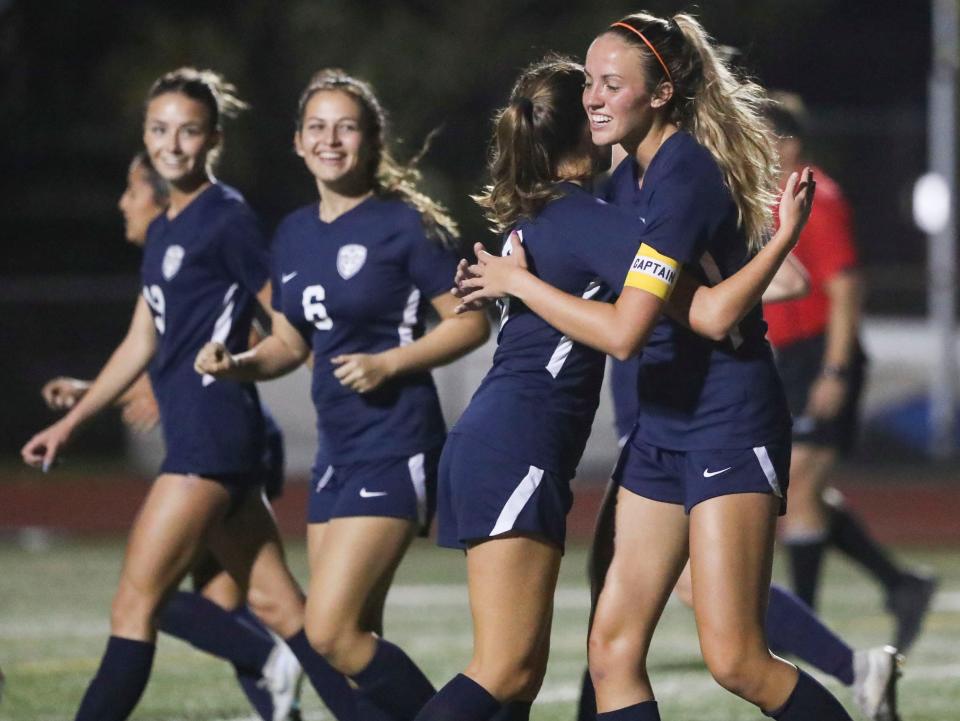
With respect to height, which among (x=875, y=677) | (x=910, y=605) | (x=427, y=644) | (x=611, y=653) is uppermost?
(x=611, y=653)

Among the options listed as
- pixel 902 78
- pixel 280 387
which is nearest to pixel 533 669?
pixel 280 387

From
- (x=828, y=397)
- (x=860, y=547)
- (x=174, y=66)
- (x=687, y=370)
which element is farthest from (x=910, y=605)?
(x=174, y=66)

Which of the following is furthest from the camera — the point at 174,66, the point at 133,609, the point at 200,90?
the point at 174,66

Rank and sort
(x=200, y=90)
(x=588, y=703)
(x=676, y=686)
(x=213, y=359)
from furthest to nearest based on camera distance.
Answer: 1. (x=676, y=686)
2. (x=200, y=90)
3. (x=213, y=359)
4. (x=588, y=703)

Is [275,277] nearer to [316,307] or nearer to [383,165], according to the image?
[316,307]

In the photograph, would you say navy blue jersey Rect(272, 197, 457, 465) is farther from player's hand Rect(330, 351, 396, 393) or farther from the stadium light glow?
the stadium light glow

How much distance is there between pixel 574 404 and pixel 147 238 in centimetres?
201

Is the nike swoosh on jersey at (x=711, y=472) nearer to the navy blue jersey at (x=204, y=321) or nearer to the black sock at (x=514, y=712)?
the black sock at (x=514, y=712)

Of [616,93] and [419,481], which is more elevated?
[616,93]

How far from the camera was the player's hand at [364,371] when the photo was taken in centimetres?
516

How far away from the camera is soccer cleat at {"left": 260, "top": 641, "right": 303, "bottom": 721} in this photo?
6309 millimetres

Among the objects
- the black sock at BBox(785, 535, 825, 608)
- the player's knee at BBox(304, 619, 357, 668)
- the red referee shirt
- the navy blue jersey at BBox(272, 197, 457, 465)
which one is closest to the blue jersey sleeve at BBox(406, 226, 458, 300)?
the navy blue jersey at BBox(272, 197, 457, 465)

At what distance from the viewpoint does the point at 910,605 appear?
26.0 feet

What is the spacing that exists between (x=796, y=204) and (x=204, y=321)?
2.17 meters
